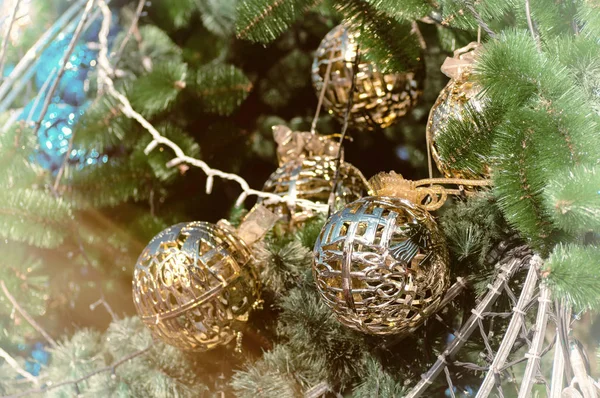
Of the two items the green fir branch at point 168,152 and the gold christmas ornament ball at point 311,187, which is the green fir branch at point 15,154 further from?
the gold christmas ornament ball at point 311,187

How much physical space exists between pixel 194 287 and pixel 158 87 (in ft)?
1.18

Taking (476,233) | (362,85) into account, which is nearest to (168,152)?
(362,85)

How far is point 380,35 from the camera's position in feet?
2.43

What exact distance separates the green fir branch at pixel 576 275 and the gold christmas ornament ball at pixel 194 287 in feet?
1.19

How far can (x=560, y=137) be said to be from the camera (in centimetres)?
48

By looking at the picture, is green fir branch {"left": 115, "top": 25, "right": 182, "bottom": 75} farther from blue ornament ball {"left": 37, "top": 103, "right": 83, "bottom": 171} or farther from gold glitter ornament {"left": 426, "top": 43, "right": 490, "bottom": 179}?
gold glitter ornament {"left": 426, "top": 43, "right": 490, "bottom": 179}

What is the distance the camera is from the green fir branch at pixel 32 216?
32.9 inches

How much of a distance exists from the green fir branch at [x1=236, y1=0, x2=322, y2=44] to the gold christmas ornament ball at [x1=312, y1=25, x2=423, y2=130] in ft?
0.32

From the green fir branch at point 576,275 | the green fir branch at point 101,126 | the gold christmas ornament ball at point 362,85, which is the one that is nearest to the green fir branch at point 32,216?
the green fir branch at point 101,126

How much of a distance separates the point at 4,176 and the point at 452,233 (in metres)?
0.60

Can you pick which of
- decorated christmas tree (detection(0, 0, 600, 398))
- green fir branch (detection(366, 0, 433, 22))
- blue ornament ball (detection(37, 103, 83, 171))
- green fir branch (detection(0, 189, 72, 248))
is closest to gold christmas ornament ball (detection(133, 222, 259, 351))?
decorated christmas tree (detection(0, 0, 600, 398))

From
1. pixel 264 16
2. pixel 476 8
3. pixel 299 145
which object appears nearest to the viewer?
pixel 476 8

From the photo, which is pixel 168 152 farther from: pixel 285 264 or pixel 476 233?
pixel 476 233

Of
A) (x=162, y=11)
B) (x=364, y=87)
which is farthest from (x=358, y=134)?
(x=162, y=11)
